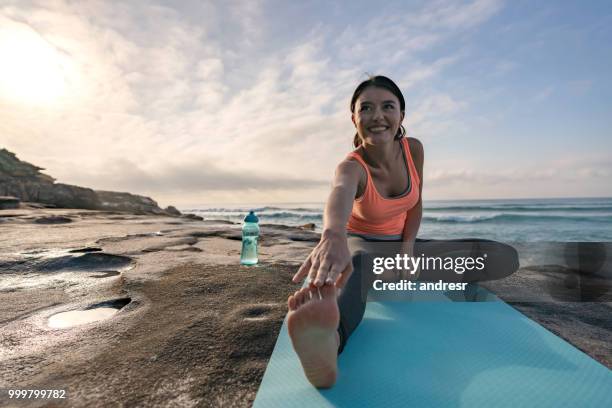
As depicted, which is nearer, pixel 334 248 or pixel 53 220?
pixel 334 248

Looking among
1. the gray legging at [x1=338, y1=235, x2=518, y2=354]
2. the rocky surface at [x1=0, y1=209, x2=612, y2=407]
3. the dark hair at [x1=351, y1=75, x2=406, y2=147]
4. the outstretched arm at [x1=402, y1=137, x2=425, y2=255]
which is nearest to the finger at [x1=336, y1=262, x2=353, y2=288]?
the gray legging at [x1=338, y1=235, x2=518, y2=354]

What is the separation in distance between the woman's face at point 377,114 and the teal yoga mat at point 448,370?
1.06 m

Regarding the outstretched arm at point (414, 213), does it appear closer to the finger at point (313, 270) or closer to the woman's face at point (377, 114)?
the woman's face at point (377, 114)

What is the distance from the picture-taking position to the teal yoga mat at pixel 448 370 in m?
1.03

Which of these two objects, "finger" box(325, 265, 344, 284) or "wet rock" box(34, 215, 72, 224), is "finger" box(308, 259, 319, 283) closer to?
"finger" box(325, 265, 344, 284)

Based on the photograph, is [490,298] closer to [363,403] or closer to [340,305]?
[340,305]

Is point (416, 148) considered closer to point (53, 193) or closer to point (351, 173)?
point (351, 173)

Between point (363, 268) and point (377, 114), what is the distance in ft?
2.77

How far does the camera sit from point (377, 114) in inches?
65.6

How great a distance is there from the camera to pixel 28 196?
16.1 metres

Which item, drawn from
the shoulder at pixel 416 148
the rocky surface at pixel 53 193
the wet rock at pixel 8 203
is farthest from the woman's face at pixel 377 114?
the rocky surface at pixel 53 193

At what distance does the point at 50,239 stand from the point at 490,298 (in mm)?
5474

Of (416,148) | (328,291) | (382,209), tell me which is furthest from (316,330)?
(416,148)

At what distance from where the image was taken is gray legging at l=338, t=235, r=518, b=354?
131 cm
